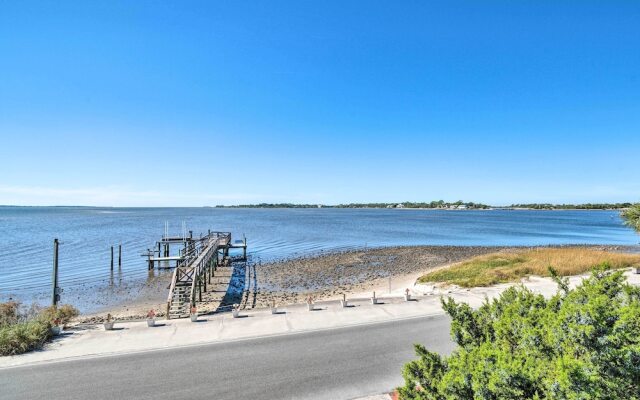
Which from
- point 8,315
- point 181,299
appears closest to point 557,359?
point 8,315

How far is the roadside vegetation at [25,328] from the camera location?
1066 centimetres

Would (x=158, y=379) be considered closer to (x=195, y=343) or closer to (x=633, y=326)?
(x=195, y=343)

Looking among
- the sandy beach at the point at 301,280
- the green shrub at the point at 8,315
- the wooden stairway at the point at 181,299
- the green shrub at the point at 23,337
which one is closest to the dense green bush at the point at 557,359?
the green shrub at the point at 23,337

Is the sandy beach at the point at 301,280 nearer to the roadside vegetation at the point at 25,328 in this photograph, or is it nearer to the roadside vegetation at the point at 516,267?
the roadside vegetation at the point at 25,328

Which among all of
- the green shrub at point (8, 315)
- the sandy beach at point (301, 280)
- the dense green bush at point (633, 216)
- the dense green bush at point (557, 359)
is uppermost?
the dense green bush at point (633, 216)

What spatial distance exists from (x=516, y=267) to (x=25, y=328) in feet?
91.4

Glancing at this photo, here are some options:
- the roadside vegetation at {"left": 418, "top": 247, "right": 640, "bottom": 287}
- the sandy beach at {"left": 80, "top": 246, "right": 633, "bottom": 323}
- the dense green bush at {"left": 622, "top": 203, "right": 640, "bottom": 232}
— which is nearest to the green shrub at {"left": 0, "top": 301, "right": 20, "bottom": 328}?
the sandy beach at {"left": 80, "top": 246, "right": 633, "bottom": 323}

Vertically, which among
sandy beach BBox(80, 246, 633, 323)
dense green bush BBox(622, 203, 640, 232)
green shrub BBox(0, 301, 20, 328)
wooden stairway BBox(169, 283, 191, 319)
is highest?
dense green bush BBox(622, 203, 640, 232)

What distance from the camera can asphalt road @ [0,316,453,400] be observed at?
8.20 metres

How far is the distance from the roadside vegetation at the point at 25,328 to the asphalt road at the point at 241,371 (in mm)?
1435

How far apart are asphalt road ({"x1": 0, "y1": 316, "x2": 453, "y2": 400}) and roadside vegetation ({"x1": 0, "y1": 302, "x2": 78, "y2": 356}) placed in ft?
4.71

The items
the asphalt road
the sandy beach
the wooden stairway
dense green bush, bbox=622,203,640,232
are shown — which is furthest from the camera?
dense green bush, bbox=622,203,640,232

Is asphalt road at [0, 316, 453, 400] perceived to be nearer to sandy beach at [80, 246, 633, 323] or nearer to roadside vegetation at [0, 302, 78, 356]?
roadside vegetation at [0, 302, 78, 356]

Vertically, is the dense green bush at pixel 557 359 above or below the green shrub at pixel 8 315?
above
